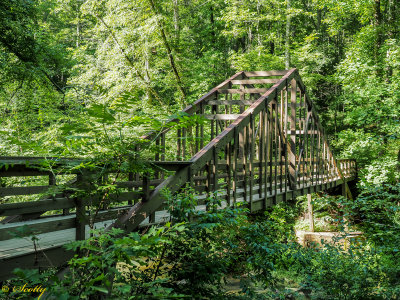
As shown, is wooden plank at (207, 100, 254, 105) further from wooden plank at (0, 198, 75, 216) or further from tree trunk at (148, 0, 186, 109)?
wooden plank at (0, 198, 75, 216)

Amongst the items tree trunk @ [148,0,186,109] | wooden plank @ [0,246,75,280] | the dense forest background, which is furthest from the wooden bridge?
tree trunk @ [148,0,186,109]

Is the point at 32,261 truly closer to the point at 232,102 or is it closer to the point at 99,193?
the point at 99,193

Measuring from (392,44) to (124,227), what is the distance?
1412 cm

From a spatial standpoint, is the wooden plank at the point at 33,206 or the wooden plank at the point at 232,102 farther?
the wooden plank at the point at 232,102

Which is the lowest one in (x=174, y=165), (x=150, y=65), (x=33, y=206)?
(x=33, y=206)

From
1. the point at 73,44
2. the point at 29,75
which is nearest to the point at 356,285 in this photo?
the point at 29,75

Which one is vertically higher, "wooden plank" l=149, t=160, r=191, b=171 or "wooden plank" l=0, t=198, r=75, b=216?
"wooden plank" l=149, t=160, r=191, b=171

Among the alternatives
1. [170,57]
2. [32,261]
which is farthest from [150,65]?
[32,261]

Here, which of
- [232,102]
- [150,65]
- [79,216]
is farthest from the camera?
[150,65]

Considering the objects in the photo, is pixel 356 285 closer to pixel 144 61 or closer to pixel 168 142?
pixel 168 142

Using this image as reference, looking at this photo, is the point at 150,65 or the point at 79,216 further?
the point at 150,65

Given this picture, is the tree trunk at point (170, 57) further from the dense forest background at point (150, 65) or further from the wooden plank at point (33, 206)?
the wooden plank at point (33, 206)

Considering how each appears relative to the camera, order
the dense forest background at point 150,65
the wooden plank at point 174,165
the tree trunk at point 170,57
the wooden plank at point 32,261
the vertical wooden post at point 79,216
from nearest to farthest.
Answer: the wooden plank at point 32,261 < the vertical wooden post at point 79,216 < the wooden plank at point 174,165 < the dense forest background at point 150,65 < the tree trunk at point 170,57

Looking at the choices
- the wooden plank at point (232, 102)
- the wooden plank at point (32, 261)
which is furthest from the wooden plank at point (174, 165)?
the wooden plank at point (232, 102)
